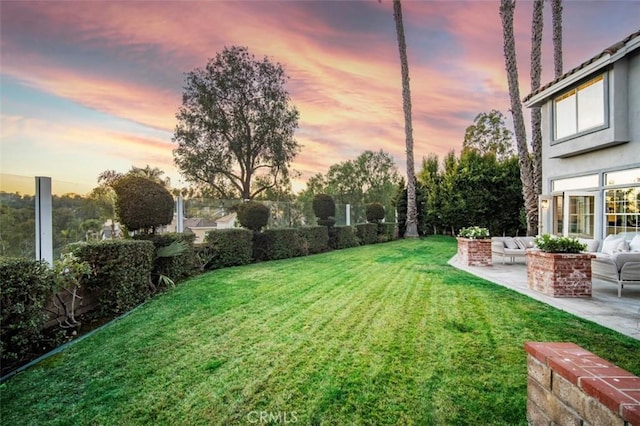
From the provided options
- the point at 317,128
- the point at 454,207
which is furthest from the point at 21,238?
the point at 454,207

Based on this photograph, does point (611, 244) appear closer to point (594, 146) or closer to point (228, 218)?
→ point (594, 146)

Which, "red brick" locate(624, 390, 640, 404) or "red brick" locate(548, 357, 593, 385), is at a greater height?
"red brick" locate(624, 390, 640, 404)

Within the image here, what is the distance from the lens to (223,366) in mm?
2902

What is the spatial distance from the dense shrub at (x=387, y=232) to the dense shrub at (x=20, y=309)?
14892 millimetres

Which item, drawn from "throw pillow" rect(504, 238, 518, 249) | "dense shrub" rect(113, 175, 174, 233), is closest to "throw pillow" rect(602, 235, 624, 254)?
"throw pillow" rect(504, 238, 518, 249)

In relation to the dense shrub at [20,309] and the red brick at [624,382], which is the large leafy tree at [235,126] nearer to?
the dense shrub at [20,309]

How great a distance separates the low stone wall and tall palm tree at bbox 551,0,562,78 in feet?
45.5

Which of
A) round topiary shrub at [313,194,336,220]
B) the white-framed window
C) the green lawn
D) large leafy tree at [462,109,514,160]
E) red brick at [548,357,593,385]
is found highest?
large leafy tree at [462,109,514,160]

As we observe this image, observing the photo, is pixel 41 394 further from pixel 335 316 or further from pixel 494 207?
pixel 494 207

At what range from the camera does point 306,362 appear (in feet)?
9.70

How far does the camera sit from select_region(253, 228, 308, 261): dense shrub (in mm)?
10156

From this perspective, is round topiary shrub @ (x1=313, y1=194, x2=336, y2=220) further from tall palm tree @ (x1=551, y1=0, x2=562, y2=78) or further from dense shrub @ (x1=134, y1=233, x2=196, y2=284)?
tall palm tree @ (x1=551, y1=0, x2=562, y2=78)

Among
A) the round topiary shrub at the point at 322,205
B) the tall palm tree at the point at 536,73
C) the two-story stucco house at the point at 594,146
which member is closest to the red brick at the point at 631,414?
the two-story stucco house at the point at 594,146

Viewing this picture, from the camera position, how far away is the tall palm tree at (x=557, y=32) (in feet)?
38.2
